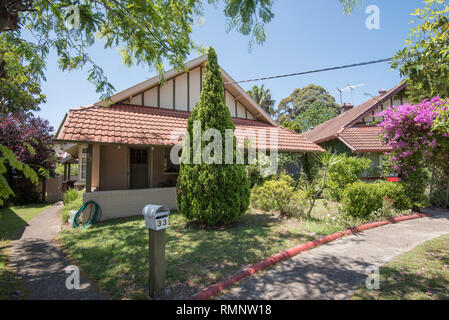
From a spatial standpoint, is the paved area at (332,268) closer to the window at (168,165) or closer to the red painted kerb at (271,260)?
the red painted kerb at (271,260)

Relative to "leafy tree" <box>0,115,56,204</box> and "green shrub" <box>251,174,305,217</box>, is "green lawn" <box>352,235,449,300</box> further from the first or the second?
"leafy tree" <box>0,115,56,204</box>

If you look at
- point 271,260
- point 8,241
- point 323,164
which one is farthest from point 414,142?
point 8,241

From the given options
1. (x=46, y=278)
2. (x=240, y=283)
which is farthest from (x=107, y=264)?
(x=240, y=283)

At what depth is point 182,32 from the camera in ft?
22.0

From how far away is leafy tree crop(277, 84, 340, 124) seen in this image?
40.1 meters

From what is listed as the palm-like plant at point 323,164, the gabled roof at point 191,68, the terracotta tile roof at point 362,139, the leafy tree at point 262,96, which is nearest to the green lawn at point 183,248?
the palm-like plant at point 323,164

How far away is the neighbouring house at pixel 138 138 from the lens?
7762 millimetres

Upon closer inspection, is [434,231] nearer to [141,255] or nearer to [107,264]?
[141,255]

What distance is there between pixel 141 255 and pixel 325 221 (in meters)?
5.47

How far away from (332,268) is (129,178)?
8.20 metres

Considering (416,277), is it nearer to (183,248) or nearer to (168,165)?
(183,248)

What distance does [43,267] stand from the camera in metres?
4.29

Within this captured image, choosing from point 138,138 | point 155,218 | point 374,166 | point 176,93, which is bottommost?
point 155,218

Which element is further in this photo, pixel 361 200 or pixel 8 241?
pixel 361 200
